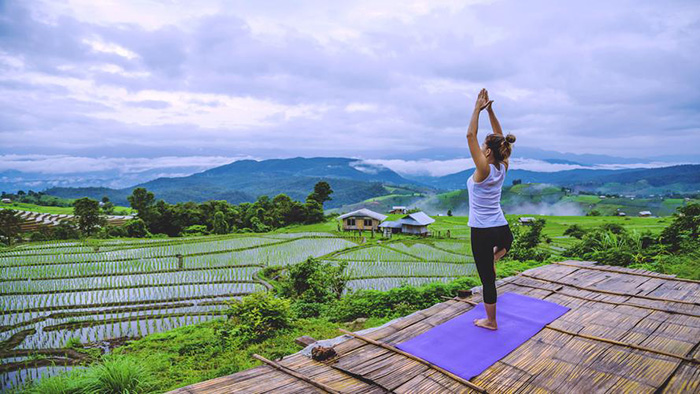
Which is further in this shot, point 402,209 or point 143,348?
point 402,209

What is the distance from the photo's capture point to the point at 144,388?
155 inches

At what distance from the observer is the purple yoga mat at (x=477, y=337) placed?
3045mm

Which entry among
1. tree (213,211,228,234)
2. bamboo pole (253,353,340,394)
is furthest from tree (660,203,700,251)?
tree (213,211,228,234)

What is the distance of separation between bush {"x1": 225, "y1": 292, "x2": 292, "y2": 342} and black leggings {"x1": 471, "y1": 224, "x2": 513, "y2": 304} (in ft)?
12.3

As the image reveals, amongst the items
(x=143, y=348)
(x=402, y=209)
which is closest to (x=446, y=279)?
(x=143, y=348)

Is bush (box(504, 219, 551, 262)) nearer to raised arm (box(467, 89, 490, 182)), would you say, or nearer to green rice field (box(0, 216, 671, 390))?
green rice field (box(0, 216, 671, 390))

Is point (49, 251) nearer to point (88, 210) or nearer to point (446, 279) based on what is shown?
point (88, 210)

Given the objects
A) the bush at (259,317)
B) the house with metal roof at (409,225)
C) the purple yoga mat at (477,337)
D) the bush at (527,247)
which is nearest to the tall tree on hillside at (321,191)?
the house with metal roof at (409,225)

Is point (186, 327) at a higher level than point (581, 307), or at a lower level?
lower

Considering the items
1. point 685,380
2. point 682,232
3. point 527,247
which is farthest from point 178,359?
point 682,232

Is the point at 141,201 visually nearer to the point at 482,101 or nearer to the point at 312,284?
the point at 312,284

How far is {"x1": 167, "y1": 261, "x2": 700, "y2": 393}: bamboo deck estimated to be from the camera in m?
2.66

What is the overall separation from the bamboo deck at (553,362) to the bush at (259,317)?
8.89ft

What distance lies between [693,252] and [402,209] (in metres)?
30.2
